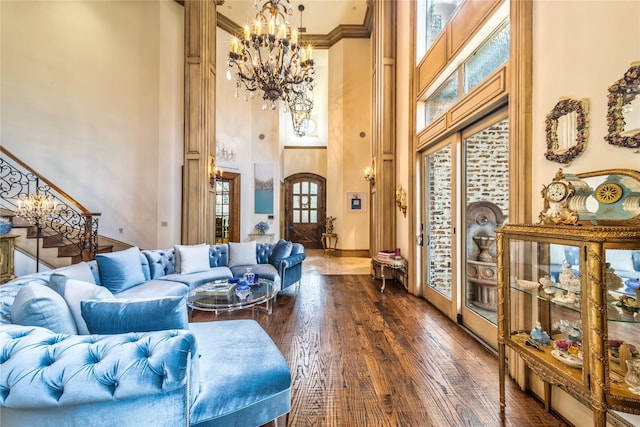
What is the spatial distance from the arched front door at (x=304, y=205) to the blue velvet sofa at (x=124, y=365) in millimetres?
8017

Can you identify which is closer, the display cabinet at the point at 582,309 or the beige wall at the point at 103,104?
the display cabinet at the point at 582,309

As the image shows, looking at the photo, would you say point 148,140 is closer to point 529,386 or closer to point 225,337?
point 225,337

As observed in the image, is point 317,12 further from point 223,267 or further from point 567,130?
point 567,130

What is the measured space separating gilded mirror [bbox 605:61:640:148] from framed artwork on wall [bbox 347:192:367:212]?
695 centimetres

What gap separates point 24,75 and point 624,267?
9382 millimetres

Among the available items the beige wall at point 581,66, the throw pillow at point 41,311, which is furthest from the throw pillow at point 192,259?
the beige wall at point 581,66

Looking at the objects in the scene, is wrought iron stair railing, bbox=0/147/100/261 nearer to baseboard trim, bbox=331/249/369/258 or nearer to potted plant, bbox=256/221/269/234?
potted plant, bbox=256/221/269/234

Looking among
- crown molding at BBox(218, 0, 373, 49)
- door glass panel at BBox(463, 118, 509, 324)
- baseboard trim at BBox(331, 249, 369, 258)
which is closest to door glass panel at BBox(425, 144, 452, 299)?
door glass panel at BBox(463, 118, 509, 324)

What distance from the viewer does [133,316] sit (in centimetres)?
125

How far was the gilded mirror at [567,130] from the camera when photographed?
1.59m

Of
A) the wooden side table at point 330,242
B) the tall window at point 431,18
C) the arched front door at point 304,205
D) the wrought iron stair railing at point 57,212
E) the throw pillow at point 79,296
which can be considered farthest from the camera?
the arched front door at point 304,205

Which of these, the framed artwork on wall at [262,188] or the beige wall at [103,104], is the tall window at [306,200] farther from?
the beige wall at [103,104]

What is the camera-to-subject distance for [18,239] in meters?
4.35

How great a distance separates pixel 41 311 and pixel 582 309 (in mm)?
2689
